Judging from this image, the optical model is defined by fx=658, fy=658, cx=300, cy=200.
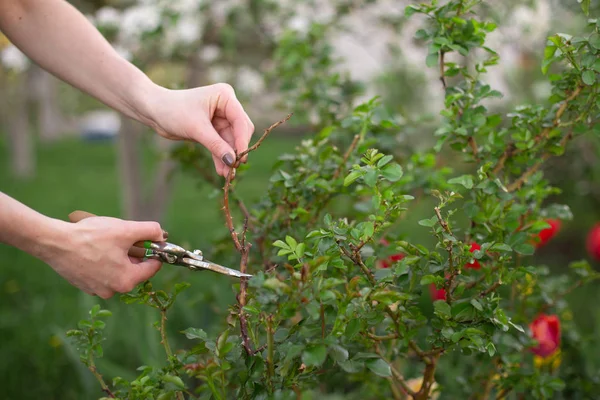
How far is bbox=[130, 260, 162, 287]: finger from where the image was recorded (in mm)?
1076

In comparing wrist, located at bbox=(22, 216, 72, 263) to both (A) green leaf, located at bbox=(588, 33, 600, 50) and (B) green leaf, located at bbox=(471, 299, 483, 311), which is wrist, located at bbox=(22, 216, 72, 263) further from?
(A) green leaf, located at bbox=(588, 33, 600, 50)

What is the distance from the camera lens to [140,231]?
1073mm

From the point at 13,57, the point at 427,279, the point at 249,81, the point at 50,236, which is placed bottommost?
the point at 427,279

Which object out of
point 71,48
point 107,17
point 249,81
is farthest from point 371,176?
point 249,81

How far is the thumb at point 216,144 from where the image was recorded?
1139mm

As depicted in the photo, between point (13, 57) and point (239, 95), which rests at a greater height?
point (13, 57)

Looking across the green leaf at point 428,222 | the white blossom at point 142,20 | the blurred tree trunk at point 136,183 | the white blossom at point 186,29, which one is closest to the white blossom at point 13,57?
the blurred tree trunk at point 136,183

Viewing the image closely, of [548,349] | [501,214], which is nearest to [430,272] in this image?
[501,214]

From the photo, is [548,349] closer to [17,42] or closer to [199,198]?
[17,42]

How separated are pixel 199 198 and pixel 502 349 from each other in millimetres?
7208

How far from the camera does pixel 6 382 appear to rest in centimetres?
249

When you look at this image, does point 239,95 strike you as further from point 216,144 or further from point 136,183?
point 216,144

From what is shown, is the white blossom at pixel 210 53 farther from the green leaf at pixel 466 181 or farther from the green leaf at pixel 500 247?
the green leaf at pixel 500 247

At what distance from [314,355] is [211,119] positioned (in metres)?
0.53
